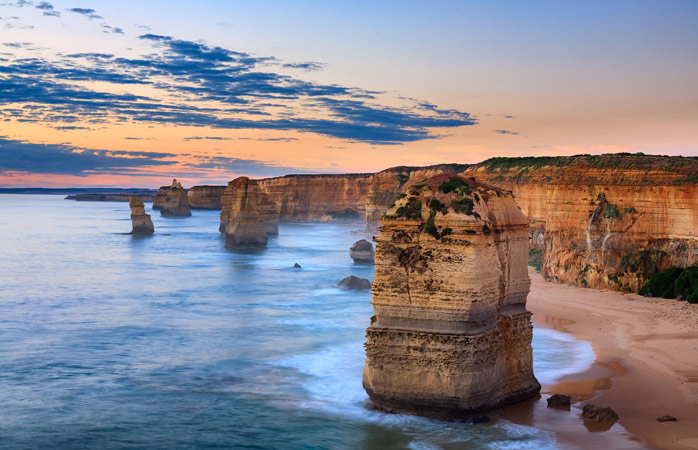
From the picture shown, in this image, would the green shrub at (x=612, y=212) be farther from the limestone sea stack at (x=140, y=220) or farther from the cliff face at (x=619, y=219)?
the limestone sea stack at (x=140, y=220)

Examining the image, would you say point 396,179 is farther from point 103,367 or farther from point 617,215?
point 103,367

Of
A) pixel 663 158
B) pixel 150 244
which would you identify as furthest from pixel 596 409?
pixel 150 244

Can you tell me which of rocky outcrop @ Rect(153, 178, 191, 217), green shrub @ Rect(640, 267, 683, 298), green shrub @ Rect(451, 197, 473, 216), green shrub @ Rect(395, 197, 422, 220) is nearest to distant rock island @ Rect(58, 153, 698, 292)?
green shrub @ Rect(640, 267, 683, 298)

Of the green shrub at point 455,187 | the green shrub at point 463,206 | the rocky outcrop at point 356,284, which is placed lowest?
the rocky outcrop at point 356,284

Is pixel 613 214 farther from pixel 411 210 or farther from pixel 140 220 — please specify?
pixel 140 220

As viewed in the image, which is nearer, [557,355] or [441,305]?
[441,305]

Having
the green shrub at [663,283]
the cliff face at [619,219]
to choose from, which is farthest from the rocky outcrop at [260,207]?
the green shrub at [663,283]

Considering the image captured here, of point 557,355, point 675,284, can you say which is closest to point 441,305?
point 557,355
